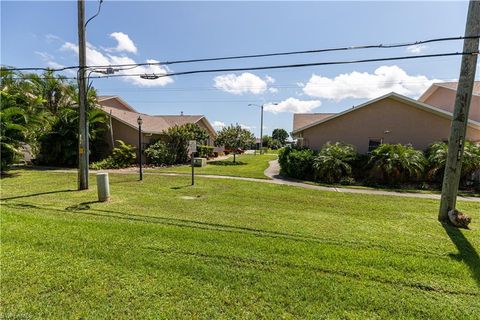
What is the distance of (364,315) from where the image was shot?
113 inches

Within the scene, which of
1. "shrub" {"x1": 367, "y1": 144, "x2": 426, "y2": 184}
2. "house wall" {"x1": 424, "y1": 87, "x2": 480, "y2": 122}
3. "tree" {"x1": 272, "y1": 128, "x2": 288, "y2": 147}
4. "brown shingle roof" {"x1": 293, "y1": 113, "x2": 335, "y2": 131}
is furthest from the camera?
"tree" {"x1": 272, "y1": 128, "x2": 288, "y2": 147}

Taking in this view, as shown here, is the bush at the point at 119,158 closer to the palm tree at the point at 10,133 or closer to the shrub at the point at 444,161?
the palm tree at the point at 10,133

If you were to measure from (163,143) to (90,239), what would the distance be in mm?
16064

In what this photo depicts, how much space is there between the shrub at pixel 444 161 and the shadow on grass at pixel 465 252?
23.3 feet

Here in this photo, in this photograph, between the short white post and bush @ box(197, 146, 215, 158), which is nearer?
the short white post

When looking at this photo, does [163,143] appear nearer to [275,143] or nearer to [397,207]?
[397,207]

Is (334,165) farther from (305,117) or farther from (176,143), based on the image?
(176,143)

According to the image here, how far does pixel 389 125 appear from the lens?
14.5m

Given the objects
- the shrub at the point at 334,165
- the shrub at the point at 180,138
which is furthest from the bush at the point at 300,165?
the shrub at the point at 180,138

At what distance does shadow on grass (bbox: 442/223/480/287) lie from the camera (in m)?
3.96

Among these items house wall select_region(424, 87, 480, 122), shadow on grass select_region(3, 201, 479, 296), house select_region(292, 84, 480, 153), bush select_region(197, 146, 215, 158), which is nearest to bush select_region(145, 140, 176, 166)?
bush select_region(197, 146, 215, 158)

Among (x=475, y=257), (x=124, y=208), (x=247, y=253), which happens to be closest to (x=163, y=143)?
(x=124, y=208)

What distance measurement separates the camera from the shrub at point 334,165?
12.3 m

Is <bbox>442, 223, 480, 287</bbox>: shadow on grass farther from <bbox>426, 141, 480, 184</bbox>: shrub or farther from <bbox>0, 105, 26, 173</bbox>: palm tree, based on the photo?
<bbox>0, 105, 26, 173</bbox>: palm tree
